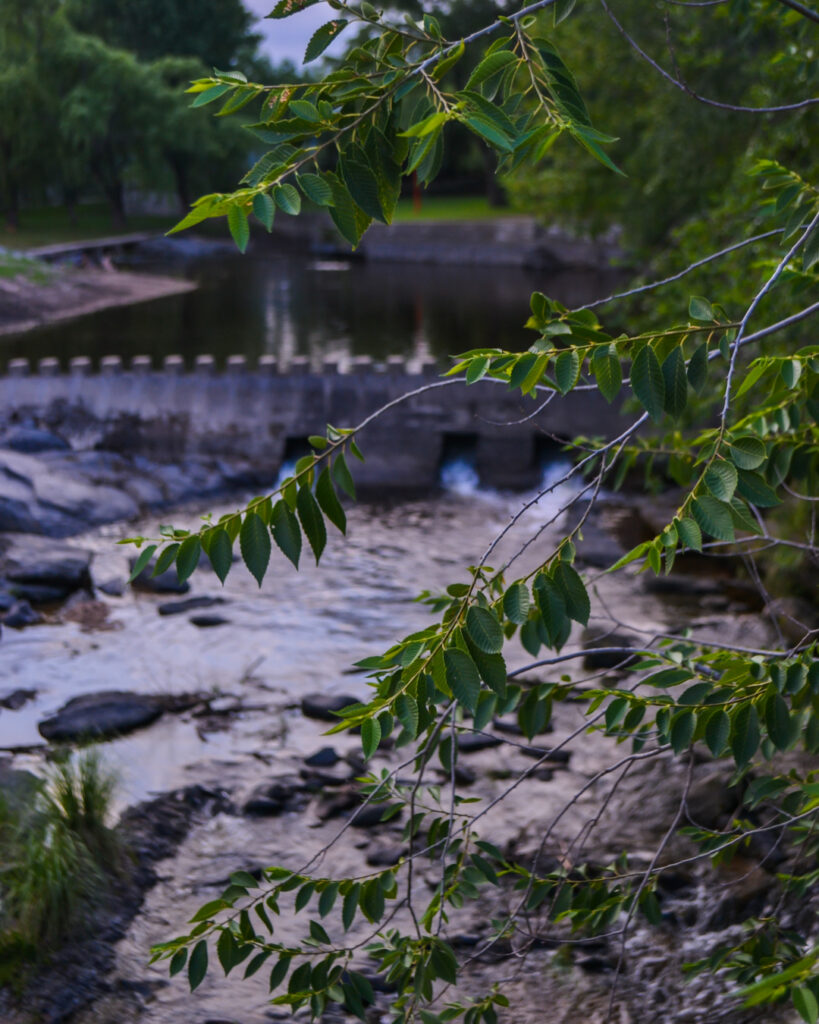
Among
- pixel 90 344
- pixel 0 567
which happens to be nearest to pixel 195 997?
pixel 0 567

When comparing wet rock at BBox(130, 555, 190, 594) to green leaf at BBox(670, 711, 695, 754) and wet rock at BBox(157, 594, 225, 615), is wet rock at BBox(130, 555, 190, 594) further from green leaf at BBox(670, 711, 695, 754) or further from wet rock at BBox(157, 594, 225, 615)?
green leaf at BBox(670, 711, 695, 754)

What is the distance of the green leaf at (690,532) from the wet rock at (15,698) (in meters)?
8.46

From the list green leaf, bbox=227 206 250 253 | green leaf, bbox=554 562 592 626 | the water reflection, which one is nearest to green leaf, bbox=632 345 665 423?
green leaf, bbox=554 562 592 626

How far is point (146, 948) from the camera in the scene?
6.36 metres

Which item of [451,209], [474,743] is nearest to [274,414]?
[474,743]

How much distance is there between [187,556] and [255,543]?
193 mm

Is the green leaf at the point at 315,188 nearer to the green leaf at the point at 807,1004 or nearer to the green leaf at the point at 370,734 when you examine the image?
the green leaf at the point at 370,734

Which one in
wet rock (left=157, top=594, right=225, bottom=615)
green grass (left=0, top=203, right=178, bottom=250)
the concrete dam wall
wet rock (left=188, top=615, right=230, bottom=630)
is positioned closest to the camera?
wet rock (left=188, top=615, right=230, bottom=630)

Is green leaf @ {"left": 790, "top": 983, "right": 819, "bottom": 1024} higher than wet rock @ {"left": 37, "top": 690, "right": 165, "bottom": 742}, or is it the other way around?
green leaf @ {"left": 790, "top": 983, "right": 819, "bottom": 1024}

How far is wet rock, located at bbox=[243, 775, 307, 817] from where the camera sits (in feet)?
26.3

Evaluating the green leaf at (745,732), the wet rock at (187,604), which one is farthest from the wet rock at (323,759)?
the green leaf at (745,732)

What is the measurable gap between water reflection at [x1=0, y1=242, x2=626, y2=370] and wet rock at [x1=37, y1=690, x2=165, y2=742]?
15065 mm

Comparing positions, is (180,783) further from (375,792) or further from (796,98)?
(796,98)

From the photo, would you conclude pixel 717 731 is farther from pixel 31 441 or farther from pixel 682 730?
pixel 31 441
